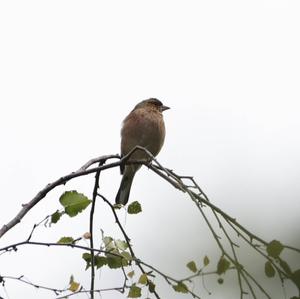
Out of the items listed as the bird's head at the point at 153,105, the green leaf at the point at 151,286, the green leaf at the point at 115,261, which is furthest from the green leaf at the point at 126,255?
the bird's head at the point at 153,105

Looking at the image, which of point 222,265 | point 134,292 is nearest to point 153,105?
point 134,292

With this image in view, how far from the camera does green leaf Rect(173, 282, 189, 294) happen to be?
255cm

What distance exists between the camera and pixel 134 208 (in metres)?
3.14

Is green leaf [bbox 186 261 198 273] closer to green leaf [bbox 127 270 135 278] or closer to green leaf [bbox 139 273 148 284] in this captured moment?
green leaf [bbox 139 273 148 284]

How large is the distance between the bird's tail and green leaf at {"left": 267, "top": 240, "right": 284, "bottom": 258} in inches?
200

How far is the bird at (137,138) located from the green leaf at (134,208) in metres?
3.75

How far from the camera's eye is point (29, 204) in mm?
2930

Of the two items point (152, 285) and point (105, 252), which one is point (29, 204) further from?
point (152, 285)

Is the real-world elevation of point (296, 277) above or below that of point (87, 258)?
below

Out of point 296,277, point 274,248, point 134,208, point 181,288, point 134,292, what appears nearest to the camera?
point 296,277

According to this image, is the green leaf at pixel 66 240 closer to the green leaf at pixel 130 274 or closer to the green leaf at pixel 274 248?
the green leaf at pixel 130 274

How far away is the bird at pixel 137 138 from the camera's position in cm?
706

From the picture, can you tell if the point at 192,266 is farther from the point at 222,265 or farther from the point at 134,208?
the point at 134,208

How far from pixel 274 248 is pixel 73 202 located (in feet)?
3.76
